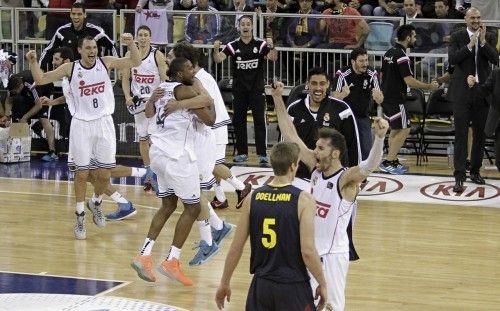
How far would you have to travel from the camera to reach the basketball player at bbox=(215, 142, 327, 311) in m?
7.59

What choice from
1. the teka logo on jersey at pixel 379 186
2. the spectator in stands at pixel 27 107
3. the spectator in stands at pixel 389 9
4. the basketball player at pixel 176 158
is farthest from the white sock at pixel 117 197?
the spectator in stands at pixel 389 9

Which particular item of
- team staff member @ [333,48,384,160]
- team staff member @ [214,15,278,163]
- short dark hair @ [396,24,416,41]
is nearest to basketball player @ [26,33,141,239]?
team staff member @ [333,48,384,160]

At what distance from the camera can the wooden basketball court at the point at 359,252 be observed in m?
10.8

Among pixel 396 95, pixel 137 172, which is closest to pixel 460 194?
pixel 396 95

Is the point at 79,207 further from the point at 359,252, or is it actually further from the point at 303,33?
the point at 303,33

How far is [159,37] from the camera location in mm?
18984

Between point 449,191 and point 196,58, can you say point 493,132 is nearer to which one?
point 449,191

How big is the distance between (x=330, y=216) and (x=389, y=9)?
10906 mm

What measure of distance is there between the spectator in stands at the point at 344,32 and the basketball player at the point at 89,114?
5.76m

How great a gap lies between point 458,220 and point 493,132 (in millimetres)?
1254

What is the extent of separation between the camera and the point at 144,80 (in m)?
15.6

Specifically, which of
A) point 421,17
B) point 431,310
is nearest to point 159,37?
point 421,17

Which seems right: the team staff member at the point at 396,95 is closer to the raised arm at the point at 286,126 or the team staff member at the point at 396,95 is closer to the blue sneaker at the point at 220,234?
the blue sneaker at the point at 220,234

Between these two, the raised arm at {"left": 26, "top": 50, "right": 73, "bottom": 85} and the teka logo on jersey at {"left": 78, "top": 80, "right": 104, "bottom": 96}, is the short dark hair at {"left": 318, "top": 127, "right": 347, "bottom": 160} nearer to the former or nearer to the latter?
the raised arm at {"left": 26, "top": 50, "right": 73, "bottom": 85}
